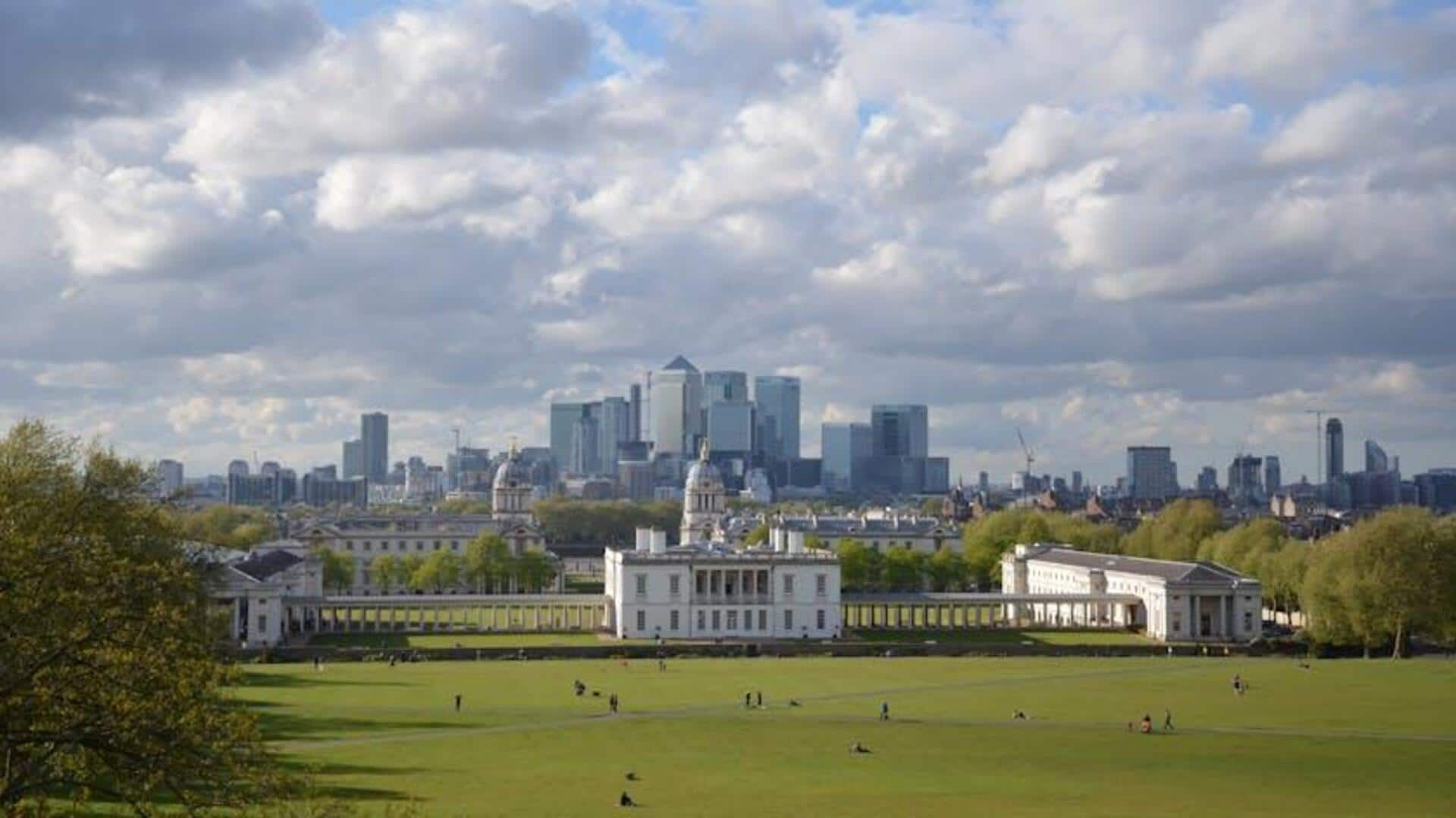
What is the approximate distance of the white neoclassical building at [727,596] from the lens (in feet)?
367

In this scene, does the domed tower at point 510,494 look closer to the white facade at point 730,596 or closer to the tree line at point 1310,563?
the tree line at point 1310,563

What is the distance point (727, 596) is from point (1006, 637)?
55.3ft

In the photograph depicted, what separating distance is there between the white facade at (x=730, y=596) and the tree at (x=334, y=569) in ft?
103

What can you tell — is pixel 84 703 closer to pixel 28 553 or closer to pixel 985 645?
pixel 28 553

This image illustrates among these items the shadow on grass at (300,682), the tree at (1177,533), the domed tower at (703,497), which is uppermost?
the domed tower at (703,497)

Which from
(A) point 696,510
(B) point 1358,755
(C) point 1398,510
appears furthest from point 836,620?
(B) point 1358,755

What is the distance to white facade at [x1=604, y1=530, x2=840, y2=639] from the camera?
112000 millimetres

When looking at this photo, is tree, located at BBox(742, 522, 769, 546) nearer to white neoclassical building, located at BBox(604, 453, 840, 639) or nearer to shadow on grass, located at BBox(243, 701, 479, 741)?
white neoclassical building, located at BBox(604, 453, 840, 639)

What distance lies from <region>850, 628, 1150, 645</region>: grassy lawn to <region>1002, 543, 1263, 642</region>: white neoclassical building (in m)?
2.37

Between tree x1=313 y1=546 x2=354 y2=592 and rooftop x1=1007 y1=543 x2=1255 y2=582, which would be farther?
tree x1=313 y1=546 x2=354 y2=592

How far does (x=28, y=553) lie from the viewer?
77.2 ft

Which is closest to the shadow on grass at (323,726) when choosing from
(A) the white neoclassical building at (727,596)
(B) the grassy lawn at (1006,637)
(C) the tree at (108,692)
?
(C) the tree at (108,692)

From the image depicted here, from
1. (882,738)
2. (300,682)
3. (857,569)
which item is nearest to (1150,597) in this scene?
(857,569)

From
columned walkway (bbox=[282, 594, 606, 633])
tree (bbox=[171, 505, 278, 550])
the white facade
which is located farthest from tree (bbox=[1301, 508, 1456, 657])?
tree (bbox=[171, 505, 278, 550])
